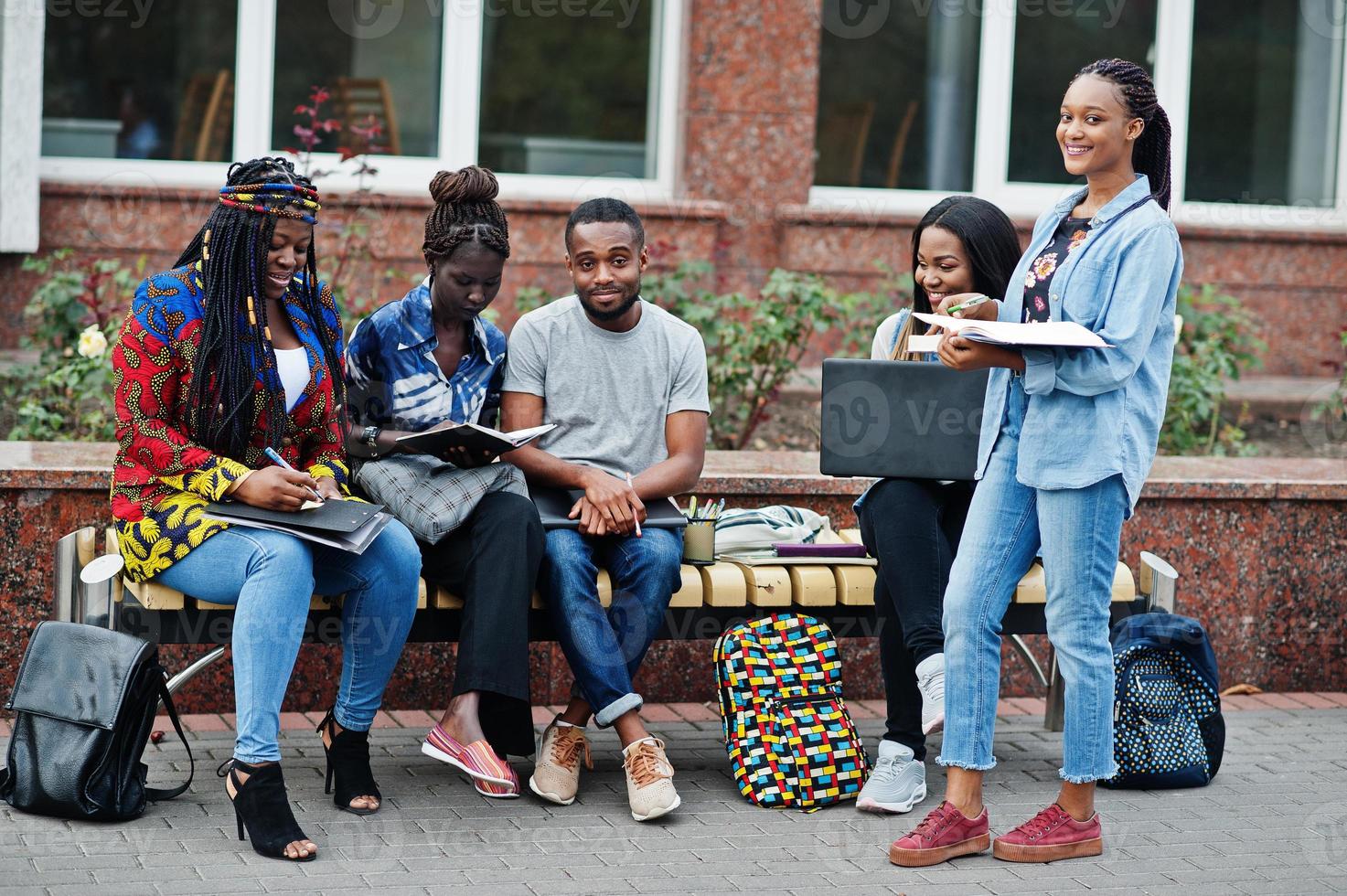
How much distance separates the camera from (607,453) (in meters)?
4.67

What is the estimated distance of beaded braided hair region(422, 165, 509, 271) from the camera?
4484mm

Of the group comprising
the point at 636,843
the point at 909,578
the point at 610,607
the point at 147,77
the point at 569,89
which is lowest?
the point at 636,843

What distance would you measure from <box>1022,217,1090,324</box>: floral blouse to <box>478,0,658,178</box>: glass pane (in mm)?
5470

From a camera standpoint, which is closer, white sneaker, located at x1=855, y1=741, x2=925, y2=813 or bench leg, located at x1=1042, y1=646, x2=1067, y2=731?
white sneaker, located at x1=855, y1=741, x2=925, y2=813

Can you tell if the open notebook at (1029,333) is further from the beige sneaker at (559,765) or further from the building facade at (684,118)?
the building facade at (684,118)

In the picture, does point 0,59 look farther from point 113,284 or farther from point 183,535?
point 183,535

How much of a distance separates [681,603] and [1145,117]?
1801 mm

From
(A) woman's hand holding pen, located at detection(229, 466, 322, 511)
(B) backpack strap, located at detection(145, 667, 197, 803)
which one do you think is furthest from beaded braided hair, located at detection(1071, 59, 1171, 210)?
(B) backpack strap, located at detection(145, 667, 197, 803)

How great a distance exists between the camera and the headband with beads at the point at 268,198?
4.21m

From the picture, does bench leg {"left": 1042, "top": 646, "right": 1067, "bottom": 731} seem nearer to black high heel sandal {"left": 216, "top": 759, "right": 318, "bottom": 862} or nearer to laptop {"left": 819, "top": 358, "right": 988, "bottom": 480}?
laptop {"left": 819, "top": 358, "right": 988, "bottom": 480}

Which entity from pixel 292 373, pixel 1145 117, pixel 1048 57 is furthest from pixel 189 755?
pixel 1048 57

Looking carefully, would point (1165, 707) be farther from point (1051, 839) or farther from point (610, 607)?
point (610, 607)

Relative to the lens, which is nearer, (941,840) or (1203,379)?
(941,840)

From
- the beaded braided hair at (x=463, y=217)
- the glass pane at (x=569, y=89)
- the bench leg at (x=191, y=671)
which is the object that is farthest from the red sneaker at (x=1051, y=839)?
the glass pane at (x=569, y=89)
